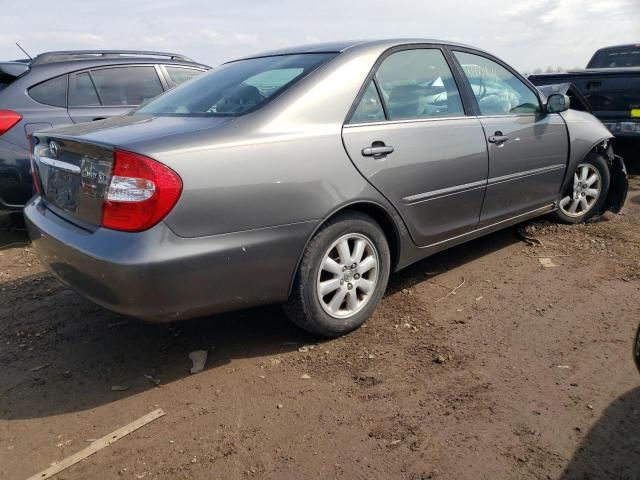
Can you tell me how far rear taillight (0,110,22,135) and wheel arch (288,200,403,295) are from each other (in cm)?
328

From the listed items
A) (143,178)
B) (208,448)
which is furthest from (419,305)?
(143,178)

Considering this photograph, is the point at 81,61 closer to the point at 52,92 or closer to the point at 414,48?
the point at 52,92

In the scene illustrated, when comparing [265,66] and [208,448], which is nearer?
[208,448]

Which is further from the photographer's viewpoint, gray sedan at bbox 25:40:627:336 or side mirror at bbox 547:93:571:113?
side mirror at bbox 547:93:571:113

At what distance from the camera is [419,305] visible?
337 centimetres

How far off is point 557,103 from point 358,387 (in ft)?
9.46

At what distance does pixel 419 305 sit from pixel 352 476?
1.56m

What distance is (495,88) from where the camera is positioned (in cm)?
392

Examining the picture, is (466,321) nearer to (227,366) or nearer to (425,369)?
(425,369)

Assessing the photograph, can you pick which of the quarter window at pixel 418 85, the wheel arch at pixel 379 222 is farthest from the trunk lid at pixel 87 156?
the quarter window at pixel 418 85

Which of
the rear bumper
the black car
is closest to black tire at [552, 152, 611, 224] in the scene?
the black car

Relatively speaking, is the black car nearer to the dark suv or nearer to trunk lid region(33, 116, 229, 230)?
the dark suv

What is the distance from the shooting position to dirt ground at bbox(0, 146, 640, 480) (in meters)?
2.06

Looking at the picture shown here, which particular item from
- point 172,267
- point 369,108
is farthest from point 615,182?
point 172,267
